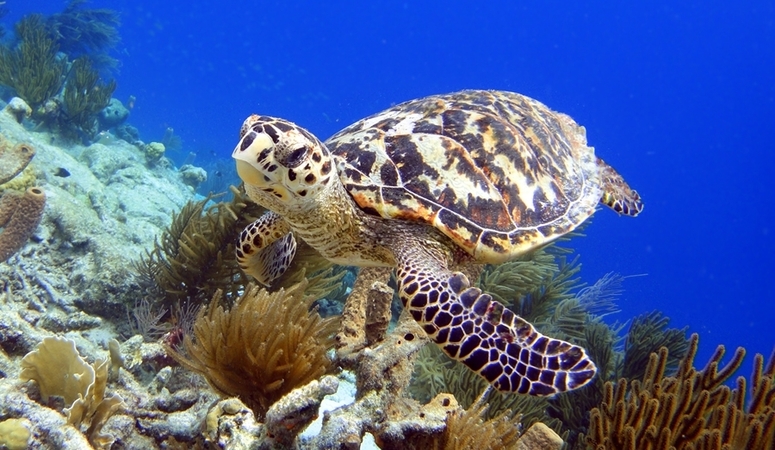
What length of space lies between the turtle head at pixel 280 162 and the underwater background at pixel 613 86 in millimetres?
64173

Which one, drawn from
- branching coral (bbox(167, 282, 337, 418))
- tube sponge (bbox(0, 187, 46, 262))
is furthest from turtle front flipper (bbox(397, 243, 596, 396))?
tube sponge (bbox(0, 187, 46, 262))

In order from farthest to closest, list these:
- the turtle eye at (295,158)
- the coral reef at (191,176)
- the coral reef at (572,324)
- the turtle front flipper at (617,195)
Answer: the coral reef at (191,176), the coral reef at (572,324), the turtle front flipper at (617,195), the turtle eye at (295,158)

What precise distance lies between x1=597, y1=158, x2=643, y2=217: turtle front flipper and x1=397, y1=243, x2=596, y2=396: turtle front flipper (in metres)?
2.65

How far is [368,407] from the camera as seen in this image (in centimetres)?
203

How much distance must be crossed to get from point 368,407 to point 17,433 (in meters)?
1.38

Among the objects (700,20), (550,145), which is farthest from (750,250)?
(550,145)

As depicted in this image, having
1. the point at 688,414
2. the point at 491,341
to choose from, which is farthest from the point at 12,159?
the point at 688,414

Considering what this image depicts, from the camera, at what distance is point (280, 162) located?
268 centimetres

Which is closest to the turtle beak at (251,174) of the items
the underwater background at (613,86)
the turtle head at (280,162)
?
the turtle head at (280,162)

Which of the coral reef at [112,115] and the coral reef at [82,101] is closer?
the coral reef at [82,101]

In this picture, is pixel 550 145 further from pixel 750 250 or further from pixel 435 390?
pixel 750 250

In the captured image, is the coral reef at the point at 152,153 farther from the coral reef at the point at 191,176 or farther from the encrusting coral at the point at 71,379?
the encrusting coral at the point at 71,379

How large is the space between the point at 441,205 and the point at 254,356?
62.5 inches

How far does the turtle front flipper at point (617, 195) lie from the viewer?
496cm
